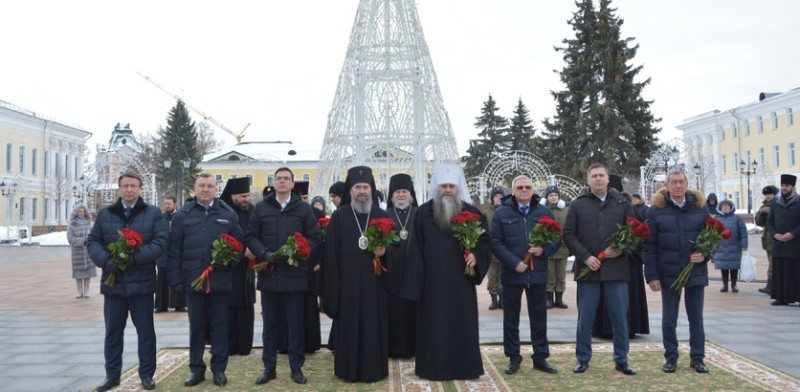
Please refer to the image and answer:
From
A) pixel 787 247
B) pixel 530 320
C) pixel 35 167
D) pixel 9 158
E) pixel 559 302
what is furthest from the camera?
pixel 35 167

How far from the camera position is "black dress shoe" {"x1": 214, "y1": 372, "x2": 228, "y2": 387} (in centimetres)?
608

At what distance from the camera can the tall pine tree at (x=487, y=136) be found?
54.9 metres

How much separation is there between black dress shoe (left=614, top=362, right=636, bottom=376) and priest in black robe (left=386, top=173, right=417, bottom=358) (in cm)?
200

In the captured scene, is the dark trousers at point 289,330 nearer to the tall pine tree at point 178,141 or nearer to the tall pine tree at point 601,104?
the tall pine tree at point 601,104

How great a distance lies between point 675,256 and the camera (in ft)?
20.7

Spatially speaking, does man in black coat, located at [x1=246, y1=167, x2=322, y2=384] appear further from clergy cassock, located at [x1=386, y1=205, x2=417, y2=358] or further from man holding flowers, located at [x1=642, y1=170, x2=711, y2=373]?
man holding flowers, located at [x1=642, y1=170, x2=711, y2=373]

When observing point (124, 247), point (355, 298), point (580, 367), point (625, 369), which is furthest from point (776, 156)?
point (124, 247)

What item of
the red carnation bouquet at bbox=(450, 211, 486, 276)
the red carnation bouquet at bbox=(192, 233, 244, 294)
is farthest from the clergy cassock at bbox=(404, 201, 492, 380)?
the red carnation bouquet at bbox=(192, 233, 244, 294)

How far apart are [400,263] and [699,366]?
2.98 m

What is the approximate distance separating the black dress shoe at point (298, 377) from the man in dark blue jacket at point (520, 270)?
192 cm

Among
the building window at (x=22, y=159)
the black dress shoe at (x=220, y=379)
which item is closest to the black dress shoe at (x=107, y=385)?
the black dress shoe at (x=220, y=379)

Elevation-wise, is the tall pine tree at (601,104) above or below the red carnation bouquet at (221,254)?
above

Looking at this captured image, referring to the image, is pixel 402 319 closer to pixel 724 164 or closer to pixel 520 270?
pixel 520 270

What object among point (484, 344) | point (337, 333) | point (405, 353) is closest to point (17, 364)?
point (337, 333)
